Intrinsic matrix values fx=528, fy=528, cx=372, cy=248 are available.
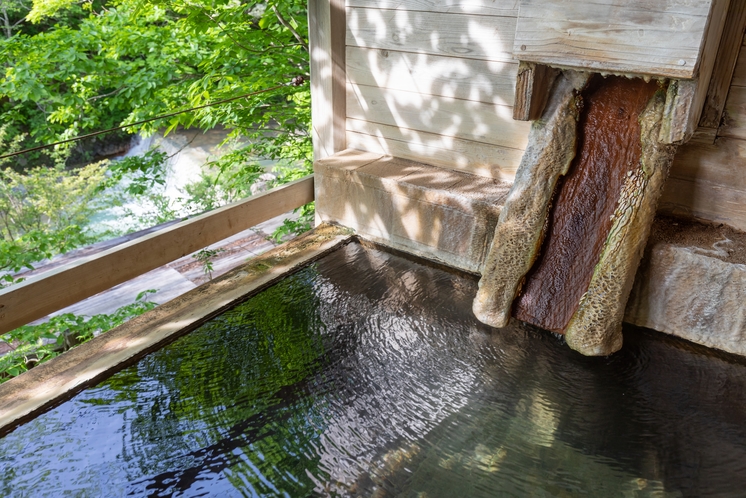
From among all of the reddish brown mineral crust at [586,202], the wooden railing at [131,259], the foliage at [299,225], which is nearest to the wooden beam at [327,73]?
the wooden railing at [131,259]

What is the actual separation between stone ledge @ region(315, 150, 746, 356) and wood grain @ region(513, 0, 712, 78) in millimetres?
792

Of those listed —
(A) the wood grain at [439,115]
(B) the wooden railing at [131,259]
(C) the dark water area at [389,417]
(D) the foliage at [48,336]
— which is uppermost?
(A) the wood grain at [439,115]

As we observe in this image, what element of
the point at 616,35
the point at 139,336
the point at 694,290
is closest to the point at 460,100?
the point at 616,35

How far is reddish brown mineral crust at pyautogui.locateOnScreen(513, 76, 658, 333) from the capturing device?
7.20 feet

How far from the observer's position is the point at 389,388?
200 cm

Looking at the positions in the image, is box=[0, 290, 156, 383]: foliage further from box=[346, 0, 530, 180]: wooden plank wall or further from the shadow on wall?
box=[346, 0, 530, 180]: wooden plank wall

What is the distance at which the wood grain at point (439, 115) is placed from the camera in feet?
8.77

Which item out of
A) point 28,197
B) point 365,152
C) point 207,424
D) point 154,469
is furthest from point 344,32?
point 28,197

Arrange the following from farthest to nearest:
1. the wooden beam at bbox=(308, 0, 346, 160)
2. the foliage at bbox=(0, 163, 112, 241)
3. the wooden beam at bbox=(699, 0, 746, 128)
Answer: the foliage at bbox=(0, 163, 112, 241)
the wooden beam at bbox=(308, 0, 346, 160)
the wooden beam at bbox=(699, 0, 746, 128)

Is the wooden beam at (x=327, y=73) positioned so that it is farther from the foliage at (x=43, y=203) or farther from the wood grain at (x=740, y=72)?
the foliage at (x=43, y=203)

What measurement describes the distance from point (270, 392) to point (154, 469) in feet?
1.55

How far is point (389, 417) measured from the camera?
1854mm

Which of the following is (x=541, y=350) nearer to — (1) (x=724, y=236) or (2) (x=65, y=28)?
(1) (x=724, y=236)

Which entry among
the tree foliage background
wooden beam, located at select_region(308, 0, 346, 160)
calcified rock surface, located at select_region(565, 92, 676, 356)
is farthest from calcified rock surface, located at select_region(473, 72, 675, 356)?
the tree foliage background
